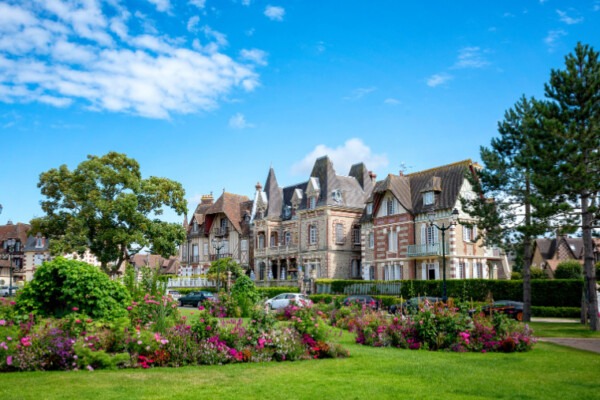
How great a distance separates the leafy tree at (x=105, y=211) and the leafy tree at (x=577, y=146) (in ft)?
97.8

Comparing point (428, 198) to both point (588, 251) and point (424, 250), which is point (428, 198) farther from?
point (588, 251)

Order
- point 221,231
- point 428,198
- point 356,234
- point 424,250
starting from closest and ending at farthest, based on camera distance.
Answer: point 424,250 → point 428,198 → point 356,234 → point 221,231

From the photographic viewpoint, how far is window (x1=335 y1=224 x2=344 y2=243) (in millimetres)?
50125

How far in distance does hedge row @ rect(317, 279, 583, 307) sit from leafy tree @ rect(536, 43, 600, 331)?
9.59 metres

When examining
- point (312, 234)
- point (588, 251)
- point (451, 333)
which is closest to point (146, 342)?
point (451, 333)

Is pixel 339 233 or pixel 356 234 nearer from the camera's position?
pixel 339 233

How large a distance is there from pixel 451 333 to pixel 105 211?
3340 centimetres

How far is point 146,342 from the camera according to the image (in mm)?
11875

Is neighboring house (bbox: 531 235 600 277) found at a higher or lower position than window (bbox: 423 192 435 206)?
lower

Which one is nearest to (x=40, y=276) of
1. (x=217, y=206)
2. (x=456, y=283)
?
(x=456, y=283)

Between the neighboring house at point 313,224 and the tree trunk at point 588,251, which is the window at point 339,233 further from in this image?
the tree trunk at point 588,251

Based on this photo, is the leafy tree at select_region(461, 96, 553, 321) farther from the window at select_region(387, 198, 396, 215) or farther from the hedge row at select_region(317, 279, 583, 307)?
the window at select_region(387, 198, 396, 215)

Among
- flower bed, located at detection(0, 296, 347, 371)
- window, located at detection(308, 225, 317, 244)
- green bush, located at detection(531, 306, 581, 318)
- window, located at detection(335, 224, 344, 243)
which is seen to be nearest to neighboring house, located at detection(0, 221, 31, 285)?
window, located at detection(308, 225, 317, 244)

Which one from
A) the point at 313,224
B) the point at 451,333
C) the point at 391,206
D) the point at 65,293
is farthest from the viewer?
the point at 313,224
